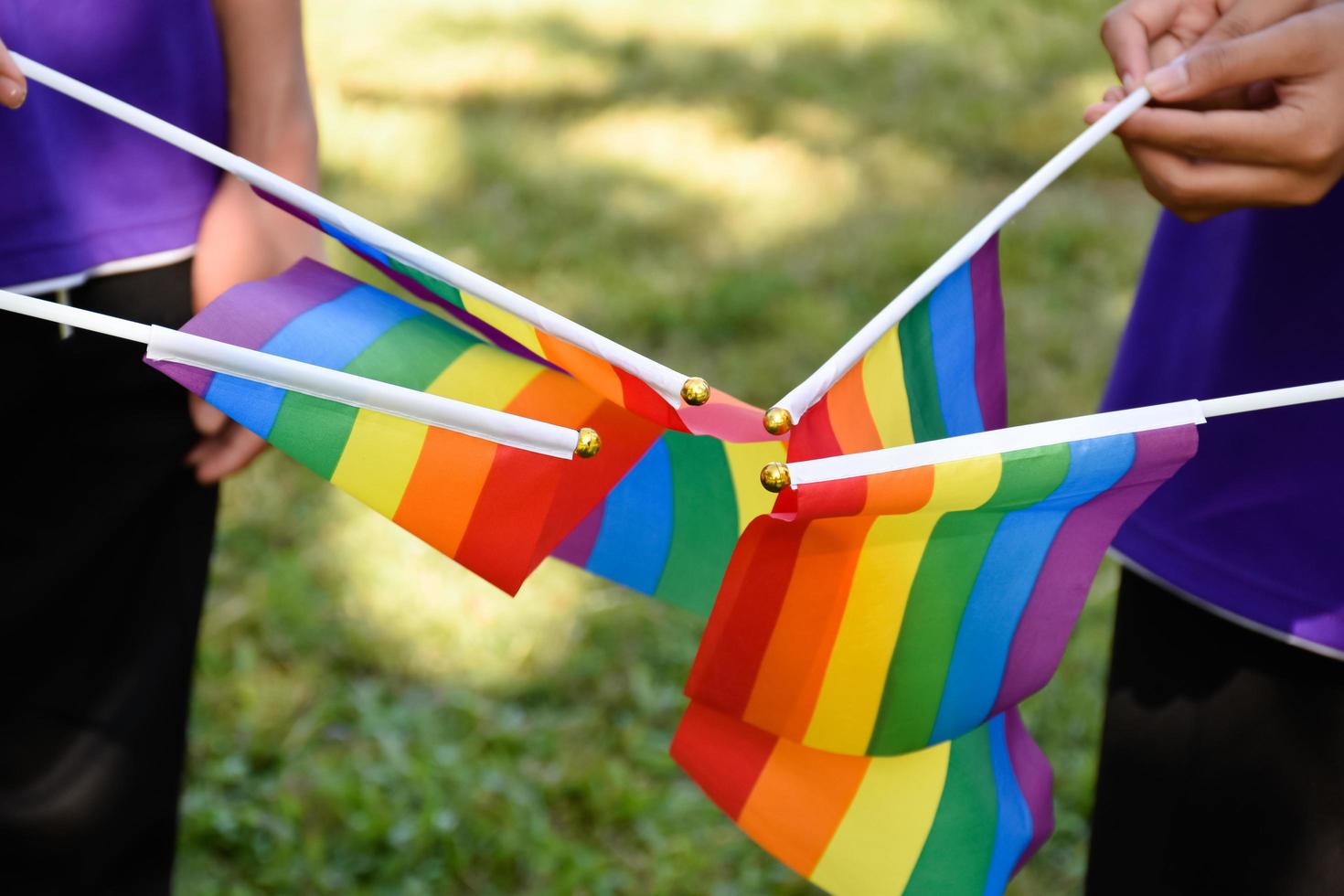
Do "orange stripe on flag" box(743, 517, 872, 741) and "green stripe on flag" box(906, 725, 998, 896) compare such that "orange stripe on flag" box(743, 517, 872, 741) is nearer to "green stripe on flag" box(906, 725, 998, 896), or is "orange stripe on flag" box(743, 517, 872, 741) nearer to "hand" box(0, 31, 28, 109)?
"green stripe on flag" box(906, 725, 998, 896)

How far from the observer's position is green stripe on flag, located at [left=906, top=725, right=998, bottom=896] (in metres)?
0.75

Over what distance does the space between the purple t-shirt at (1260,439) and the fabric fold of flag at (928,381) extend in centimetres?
14

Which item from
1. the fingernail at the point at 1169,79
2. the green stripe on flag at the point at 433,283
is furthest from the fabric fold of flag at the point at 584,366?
the fingernail at the point at 1169,79

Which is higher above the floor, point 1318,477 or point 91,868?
point 1318,477

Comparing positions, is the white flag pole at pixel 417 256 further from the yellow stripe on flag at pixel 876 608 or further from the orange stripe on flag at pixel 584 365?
Result: the yellow stripe on flag at pixel 876 608

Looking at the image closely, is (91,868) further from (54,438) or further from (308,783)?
(308,783)

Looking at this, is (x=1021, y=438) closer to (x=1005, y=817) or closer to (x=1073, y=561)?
(x=1073, y=561)

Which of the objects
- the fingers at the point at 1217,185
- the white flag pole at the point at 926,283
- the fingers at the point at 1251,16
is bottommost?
the white flag pole at the point at 926,283

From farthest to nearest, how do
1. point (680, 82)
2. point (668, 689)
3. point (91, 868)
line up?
point (680, 82), point (668, 689), point (91, 868)

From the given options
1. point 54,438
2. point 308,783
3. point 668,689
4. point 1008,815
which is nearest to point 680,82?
point 668,689

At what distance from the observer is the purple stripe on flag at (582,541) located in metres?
0.88

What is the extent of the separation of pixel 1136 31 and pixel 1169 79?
0.23ft

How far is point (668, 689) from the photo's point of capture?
1839 mm

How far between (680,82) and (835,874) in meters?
2.88
